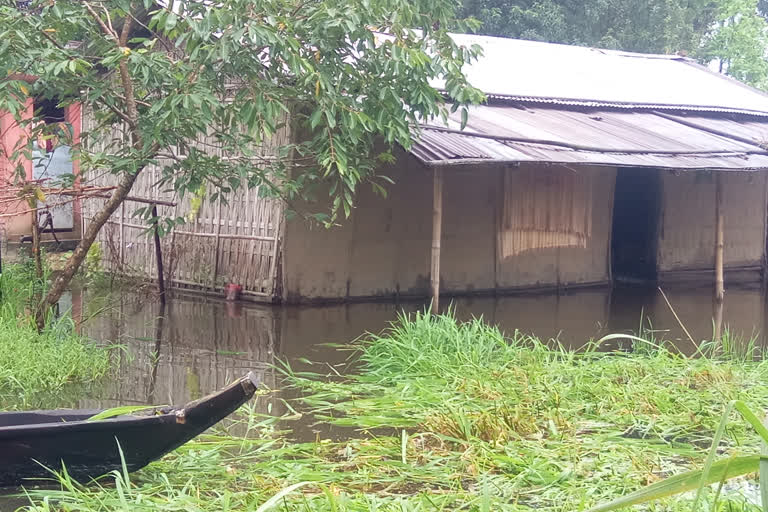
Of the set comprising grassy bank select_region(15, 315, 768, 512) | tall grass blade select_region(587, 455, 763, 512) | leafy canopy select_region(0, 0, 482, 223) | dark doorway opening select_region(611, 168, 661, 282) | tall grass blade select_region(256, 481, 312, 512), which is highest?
leafy canopy select_region(0, 0, 482, 223)

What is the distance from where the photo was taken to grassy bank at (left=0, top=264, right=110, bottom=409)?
6.49 metres

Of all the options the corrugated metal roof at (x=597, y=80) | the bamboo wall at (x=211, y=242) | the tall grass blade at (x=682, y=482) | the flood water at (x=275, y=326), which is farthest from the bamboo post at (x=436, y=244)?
the tall grass blade at (x=682, y=482)

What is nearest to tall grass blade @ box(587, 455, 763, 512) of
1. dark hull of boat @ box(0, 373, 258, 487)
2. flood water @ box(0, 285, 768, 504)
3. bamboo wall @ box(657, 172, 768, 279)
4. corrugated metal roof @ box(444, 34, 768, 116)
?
dark hull of boat @ box(0, 373, 258, 487)

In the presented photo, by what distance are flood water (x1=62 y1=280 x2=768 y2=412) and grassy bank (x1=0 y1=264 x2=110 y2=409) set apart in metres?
0.23

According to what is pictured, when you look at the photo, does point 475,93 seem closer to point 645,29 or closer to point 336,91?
point 336,91

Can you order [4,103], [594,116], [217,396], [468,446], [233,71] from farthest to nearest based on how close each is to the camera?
[594,116] → [233,71] → [4,103] → [468,446] → [217,396]

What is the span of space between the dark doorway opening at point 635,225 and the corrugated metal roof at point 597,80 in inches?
51.7

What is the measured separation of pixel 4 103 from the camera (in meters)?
6.16

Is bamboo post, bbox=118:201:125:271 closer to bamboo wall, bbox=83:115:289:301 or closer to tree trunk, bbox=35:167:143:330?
bamboo wall, bbox=83:115:289:301

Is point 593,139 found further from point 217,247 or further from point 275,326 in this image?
point 217,247

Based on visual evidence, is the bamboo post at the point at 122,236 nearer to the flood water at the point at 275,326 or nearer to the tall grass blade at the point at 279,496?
the flood water at the point at 275,326

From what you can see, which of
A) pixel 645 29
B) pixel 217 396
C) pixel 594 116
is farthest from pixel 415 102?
pixel 645 29

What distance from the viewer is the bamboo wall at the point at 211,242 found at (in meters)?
10.8

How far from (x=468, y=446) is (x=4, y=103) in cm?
405
